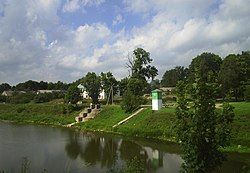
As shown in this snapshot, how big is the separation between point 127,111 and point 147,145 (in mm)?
18662

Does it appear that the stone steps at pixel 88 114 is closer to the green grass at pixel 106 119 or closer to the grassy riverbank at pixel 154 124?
the green grass at pixel 106 119

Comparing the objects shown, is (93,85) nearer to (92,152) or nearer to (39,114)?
(39,114)

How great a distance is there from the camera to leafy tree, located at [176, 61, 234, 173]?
1634cm

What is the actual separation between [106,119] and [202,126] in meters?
40.4

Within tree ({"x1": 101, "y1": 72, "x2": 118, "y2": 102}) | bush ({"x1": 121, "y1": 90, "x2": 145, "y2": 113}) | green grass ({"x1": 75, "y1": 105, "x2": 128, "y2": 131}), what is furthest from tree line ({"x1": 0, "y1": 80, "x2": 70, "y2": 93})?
bush ({"x1": 121, "y1": 90, "x2": 145, "y2": 113})

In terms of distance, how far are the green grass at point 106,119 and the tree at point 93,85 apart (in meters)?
16.7

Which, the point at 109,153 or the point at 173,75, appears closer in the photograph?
the point at 109,153

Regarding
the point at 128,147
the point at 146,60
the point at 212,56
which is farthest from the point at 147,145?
the point at 212,56

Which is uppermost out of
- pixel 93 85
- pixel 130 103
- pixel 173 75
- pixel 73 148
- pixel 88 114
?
pixel 173 75

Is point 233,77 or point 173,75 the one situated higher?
point 173,75

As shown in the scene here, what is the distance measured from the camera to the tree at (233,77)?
60250 millimetres

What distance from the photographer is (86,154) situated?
32312mm

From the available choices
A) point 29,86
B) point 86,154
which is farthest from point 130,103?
point 29,86

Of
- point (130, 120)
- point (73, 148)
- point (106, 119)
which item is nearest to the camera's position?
point (73, 148)
